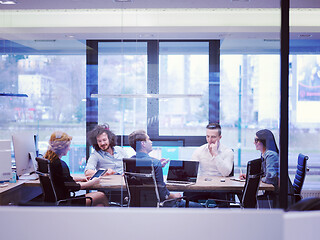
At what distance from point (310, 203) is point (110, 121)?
4.68m

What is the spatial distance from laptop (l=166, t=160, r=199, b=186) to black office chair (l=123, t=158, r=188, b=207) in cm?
38

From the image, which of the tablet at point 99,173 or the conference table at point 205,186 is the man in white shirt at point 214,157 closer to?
the conference table at point 205,186

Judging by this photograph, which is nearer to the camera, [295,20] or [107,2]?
[107,2]

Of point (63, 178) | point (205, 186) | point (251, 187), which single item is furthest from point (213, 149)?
point (63, 178)

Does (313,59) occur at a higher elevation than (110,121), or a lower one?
higher

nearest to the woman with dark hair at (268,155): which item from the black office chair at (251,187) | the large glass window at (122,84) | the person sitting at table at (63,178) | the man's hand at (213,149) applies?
the black office chair at (251,187)

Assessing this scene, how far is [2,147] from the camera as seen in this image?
3.96m

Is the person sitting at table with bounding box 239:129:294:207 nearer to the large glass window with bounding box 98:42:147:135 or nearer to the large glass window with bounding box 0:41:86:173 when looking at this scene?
the large glass window with bounding box 98:42:147:135

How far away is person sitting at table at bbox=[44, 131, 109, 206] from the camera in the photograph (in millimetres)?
3873

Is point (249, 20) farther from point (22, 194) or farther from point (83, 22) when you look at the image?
point (22, 194)

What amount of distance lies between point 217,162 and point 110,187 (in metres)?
1.70

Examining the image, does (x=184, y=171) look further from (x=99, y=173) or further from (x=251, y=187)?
(x=99, y=173)

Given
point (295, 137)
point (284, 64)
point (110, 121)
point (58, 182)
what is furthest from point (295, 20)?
point (58, 182)

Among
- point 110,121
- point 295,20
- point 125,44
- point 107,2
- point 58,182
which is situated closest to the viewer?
point 58,182
